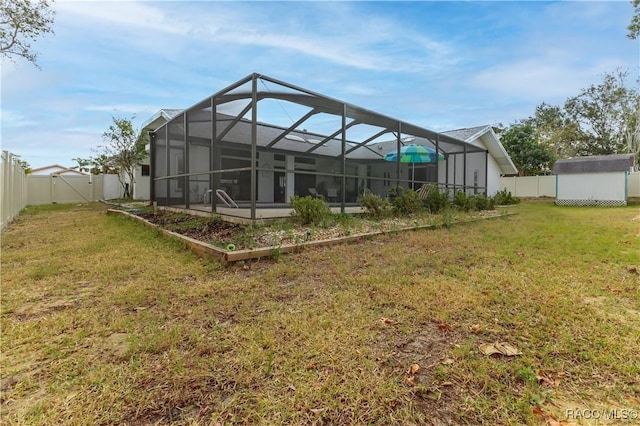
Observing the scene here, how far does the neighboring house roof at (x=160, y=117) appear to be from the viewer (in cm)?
1210

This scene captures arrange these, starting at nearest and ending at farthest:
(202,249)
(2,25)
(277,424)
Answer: (277,424) < (202,249) < (2,25)

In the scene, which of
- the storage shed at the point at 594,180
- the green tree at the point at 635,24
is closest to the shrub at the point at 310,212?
the green tree at the point at 635,24

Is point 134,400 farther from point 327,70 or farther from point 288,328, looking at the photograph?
point 327,70

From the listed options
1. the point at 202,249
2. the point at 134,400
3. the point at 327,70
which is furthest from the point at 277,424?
the point at 327,70

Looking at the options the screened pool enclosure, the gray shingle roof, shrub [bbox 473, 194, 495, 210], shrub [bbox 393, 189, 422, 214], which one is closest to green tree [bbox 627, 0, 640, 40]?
the gray shingle roof

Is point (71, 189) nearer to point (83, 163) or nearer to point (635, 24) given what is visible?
point (83, 163)

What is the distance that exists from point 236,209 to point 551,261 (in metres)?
5.22

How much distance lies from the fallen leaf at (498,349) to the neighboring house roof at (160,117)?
1239 cm

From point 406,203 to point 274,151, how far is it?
189 inches

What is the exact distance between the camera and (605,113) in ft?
70.1

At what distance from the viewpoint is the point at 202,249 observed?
4.13 meters

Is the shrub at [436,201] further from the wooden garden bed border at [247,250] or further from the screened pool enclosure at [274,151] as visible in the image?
the wooden garden bed border at [247,250]

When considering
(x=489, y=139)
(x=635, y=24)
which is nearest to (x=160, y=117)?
(x=489, y=139)

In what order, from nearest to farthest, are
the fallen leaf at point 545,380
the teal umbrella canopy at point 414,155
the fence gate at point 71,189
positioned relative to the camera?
the fallen leaf at point 545,380, the teal umbrella canopy at point 414,155, the fence gate at point 71,189
